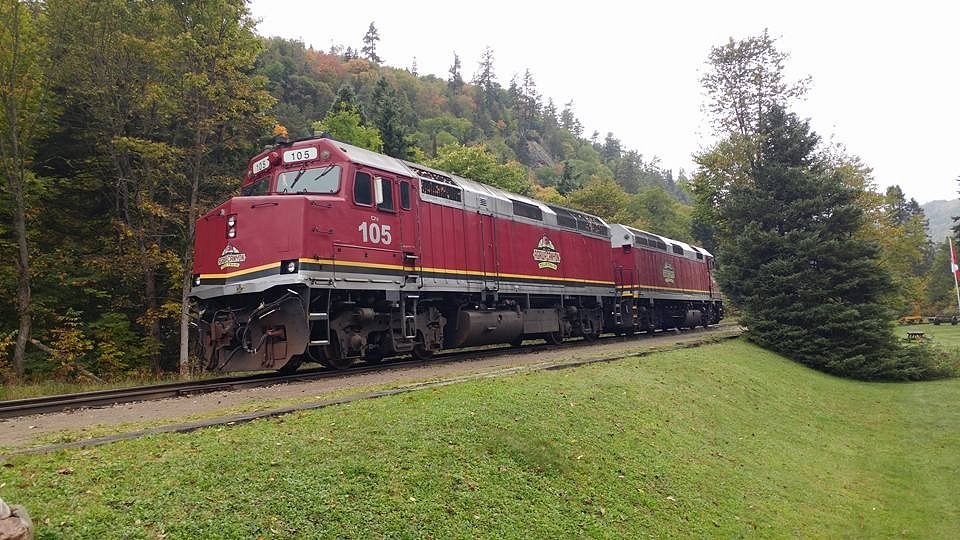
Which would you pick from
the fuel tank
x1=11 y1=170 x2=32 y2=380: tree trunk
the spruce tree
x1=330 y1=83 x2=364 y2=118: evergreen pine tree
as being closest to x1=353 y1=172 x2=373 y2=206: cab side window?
the fuel tank

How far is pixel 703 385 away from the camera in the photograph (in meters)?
13.1

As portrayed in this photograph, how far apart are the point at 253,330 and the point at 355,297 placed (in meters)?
2.06

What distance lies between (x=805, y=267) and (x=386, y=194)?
16202mm

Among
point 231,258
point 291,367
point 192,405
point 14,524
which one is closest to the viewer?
point 14,524

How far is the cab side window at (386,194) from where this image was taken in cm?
1233

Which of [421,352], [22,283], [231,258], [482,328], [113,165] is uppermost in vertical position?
[113,165]

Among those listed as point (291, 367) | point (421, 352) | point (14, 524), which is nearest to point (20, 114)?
point (291, 367)

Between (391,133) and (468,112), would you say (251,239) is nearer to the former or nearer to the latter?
(391,133)

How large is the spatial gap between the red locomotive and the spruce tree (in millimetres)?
8757

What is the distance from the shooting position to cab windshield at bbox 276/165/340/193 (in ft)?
37.9

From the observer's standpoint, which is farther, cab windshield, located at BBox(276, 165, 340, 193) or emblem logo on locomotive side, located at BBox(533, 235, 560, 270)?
emblem logo on locomotive side, located at BBox(533, 235, 560, 270)

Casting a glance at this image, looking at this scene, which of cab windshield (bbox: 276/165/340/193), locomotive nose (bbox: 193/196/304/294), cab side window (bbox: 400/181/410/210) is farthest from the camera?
cab side window (bbox: 400/181/410/210)

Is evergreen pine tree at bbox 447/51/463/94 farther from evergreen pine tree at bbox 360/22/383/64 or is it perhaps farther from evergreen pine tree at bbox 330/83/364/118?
evergreen pine tree at bbox 330/83/364/118

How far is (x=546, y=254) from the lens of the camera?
1878 cm
